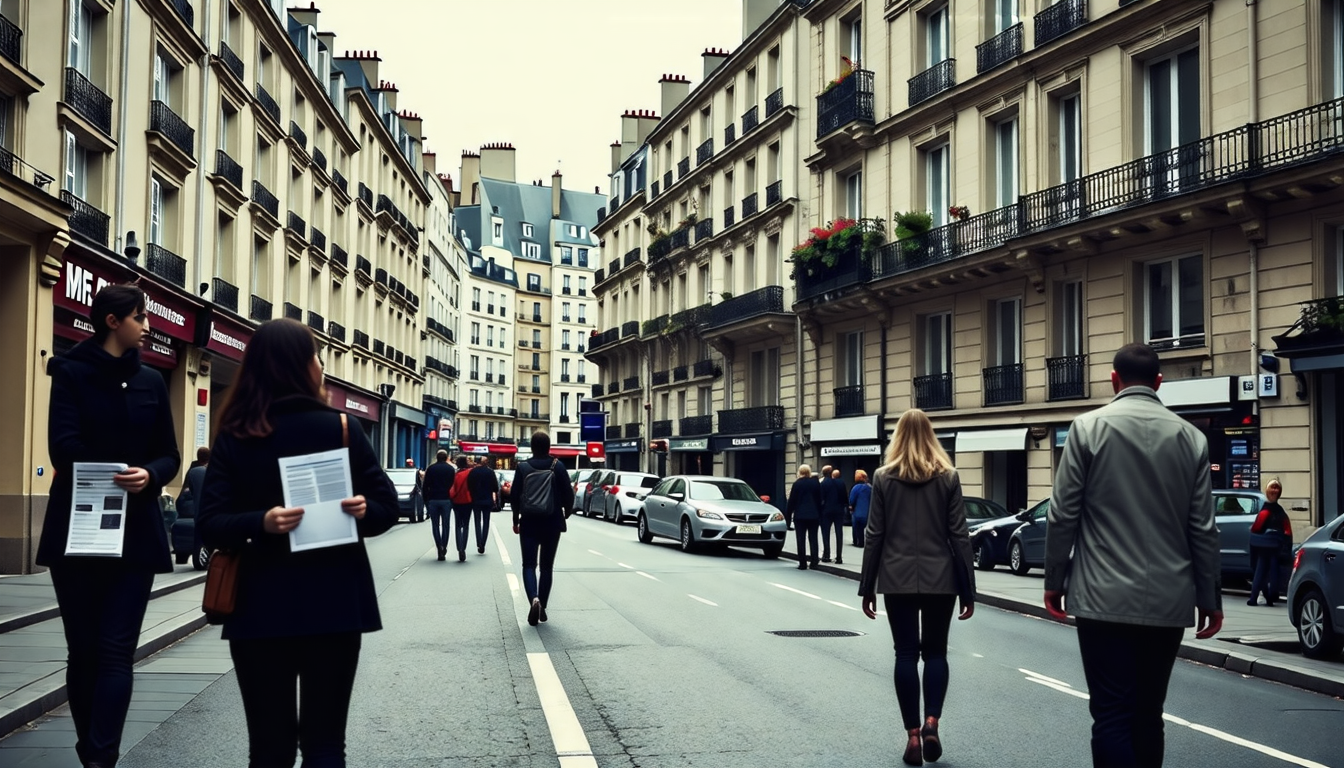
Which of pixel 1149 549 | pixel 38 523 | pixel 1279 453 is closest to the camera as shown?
pixel 1149 549

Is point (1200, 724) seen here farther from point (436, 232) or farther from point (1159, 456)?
point (436, 232)

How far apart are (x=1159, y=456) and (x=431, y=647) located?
6859mm

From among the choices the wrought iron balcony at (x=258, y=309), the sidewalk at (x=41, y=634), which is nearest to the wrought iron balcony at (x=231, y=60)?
the wrought iron balcony at (x=258, y=309)


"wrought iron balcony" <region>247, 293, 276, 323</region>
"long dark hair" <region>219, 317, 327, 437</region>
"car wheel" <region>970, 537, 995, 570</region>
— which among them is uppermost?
"wrought iron balcony" <region>247, 293, 276, 323</region>

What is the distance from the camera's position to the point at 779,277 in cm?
3894

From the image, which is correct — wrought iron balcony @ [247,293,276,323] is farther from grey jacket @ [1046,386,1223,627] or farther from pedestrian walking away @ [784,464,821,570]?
grey jacket @ [1046,386,1223,627]

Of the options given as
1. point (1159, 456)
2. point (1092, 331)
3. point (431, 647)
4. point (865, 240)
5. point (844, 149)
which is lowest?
point (431, 647)

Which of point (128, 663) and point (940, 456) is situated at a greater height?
point (940, 456)

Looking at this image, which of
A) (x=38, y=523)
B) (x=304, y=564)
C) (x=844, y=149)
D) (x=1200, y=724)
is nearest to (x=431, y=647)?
(x=1200, y=724)

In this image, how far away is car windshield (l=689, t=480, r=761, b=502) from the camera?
2442cm

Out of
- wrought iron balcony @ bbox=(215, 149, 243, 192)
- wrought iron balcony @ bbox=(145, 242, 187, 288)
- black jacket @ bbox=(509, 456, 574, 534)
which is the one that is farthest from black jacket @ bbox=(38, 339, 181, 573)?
wrought iron balcony @ bbox=(215, 149, 243, 192)

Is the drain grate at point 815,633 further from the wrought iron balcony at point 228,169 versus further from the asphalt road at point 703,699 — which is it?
the wrought iron balcony at point 228,169

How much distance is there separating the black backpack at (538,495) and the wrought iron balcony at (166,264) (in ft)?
46.4

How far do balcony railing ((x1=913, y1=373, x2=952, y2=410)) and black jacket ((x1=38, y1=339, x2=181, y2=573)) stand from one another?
24.6 m
